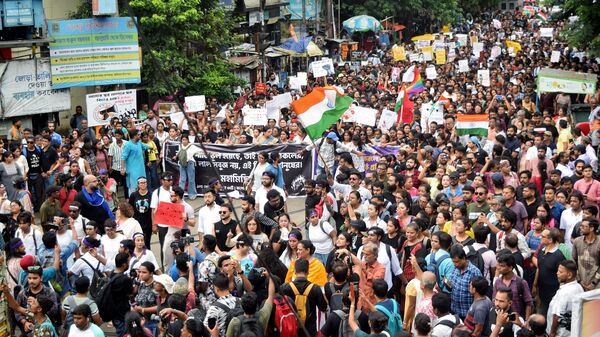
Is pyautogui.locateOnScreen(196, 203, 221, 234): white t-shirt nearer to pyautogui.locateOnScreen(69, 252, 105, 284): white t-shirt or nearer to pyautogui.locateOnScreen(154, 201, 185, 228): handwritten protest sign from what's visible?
pyautogui.locateOnScreen(154, 201, 185, 228): handwritten protest sign

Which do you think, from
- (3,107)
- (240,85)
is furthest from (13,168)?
(240,85)

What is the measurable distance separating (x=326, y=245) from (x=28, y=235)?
326 centimetres

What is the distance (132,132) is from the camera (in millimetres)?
16078

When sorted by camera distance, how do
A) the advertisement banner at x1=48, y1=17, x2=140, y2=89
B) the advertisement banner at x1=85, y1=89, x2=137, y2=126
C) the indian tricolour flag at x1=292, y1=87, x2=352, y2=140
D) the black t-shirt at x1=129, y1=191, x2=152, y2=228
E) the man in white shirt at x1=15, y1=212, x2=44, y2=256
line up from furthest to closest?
the advertisement banner at x1=48, y1=17, x2=140, y2=89, the advertisement banner at x1=85, y1=89, x2=137, y2=126, the indian tricolour flag at x1=292, y1=87, x2=352, y2=140, the black t-shirt at x1=129, y1=191, x2=152, y2=228, the man in white shirt at x1=15, y1=212, x2=44, y2=256

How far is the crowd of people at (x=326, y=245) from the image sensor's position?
8.31m

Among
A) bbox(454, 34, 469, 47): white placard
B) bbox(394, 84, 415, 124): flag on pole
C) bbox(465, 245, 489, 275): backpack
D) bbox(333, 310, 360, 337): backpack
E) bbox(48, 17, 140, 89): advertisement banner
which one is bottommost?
bbox(333, 310, 360, 337): backpack

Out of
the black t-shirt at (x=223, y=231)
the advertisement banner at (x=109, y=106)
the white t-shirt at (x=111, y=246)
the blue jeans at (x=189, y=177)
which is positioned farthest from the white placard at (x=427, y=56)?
the white t-shirt at (x=111, y=246)

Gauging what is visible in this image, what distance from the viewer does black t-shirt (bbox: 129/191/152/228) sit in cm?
1291

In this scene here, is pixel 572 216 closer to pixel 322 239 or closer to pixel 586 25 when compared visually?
pixel 322 239

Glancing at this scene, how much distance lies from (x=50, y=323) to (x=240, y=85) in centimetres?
2036

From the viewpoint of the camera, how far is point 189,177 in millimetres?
17688

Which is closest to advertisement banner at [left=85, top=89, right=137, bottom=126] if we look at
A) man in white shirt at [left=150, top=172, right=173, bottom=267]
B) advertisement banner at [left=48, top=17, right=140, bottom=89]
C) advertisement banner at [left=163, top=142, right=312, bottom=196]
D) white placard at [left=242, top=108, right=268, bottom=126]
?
advertisement banner at [left=48, top=17, right=140, bottom=89]

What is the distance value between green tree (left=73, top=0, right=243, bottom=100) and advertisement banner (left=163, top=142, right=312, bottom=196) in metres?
7.01

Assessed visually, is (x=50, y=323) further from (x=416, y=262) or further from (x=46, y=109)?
(x=46, y=109)
